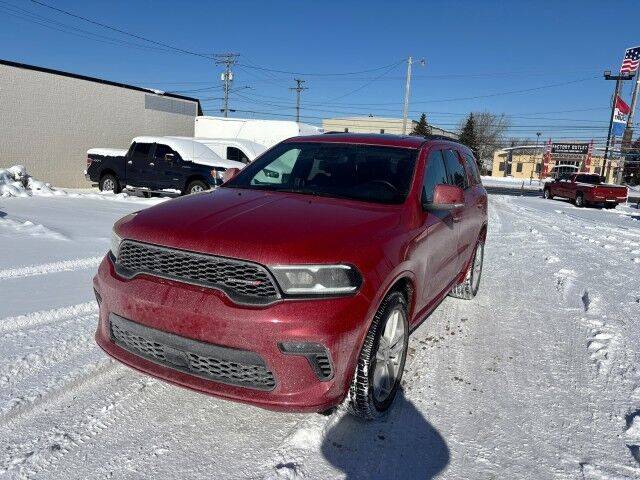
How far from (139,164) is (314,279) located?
12.8 m

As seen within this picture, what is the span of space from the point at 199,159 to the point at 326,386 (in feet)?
39.1

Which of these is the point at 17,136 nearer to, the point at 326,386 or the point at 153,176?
the point at 153,176

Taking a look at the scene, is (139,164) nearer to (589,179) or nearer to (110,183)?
(110,183)

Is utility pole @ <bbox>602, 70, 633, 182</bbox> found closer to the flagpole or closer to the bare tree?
the flagpole

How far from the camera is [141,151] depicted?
45.5 feet

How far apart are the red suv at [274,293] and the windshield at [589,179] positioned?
2488 cm

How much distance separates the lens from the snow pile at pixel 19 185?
1088 cm

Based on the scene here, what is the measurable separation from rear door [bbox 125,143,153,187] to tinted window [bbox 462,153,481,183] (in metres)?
10.4

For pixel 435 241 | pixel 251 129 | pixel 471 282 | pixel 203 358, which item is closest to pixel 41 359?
pixel 203 358

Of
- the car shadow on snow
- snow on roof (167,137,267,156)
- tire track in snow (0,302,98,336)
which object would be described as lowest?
the car shadow on snow

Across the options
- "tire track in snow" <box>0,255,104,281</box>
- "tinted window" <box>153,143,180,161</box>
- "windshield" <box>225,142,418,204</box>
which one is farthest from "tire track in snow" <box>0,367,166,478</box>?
"tinted window" <box>153,143,180,161</box>

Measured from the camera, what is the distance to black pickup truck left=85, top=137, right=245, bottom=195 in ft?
43.5

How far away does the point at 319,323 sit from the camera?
2.32m

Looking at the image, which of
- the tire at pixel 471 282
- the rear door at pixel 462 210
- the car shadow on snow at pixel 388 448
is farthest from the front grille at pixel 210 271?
the tire at pixel 471 282
